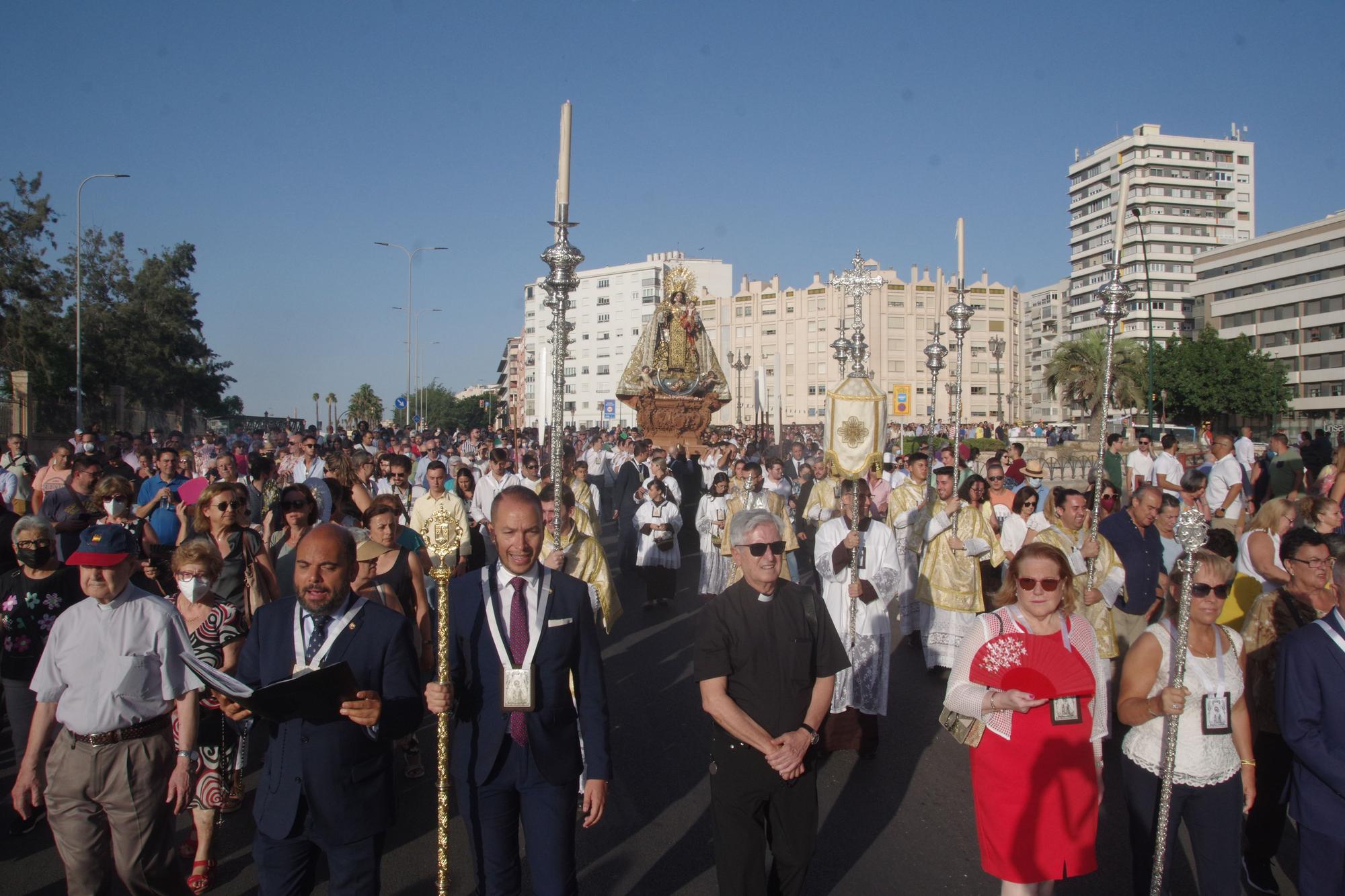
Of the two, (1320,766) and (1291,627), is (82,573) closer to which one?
(1320,766)

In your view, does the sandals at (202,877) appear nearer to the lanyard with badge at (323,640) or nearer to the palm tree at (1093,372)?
the lanyard with badge at (323,640)

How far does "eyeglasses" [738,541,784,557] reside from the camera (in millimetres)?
3891

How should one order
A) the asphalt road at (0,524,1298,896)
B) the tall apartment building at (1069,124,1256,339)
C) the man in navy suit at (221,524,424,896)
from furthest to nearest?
the tall apartment building at (1069,124,1256,339) → the asphalt road at (0,524,1298,896) → the man in navy suit at (221,524,424,896)

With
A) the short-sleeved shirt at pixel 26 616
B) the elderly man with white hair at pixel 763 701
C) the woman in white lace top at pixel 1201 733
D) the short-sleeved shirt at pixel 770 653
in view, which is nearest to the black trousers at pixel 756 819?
the elderly man with white hair at pixel 763 701

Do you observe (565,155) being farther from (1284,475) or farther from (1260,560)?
(1284,475)

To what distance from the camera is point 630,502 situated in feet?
51.5

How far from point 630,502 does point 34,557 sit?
1118 centimetres

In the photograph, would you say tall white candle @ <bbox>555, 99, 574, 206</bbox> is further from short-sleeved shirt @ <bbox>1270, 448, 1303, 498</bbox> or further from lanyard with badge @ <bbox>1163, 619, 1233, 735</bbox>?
short-sleeved shirt @ <bbox>1270, 448, 1303, 498</bbox>

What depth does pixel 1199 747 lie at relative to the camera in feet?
12.9

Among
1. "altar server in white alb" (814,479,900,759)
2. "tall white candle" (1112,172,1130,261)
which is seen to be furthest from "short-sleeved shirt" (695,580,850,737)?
"tall white candle" (1112,172,1130,261)

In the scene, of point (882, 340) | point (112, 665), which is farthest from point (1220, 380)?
point (112, 665)

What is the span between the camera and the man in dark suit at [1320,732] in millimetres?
3703

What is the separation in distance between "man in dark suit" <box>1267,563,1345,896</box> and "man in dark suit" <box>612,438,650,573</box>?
29.6ft

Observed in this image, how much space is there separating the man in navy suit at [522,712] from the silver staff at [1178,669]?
2.15 m
